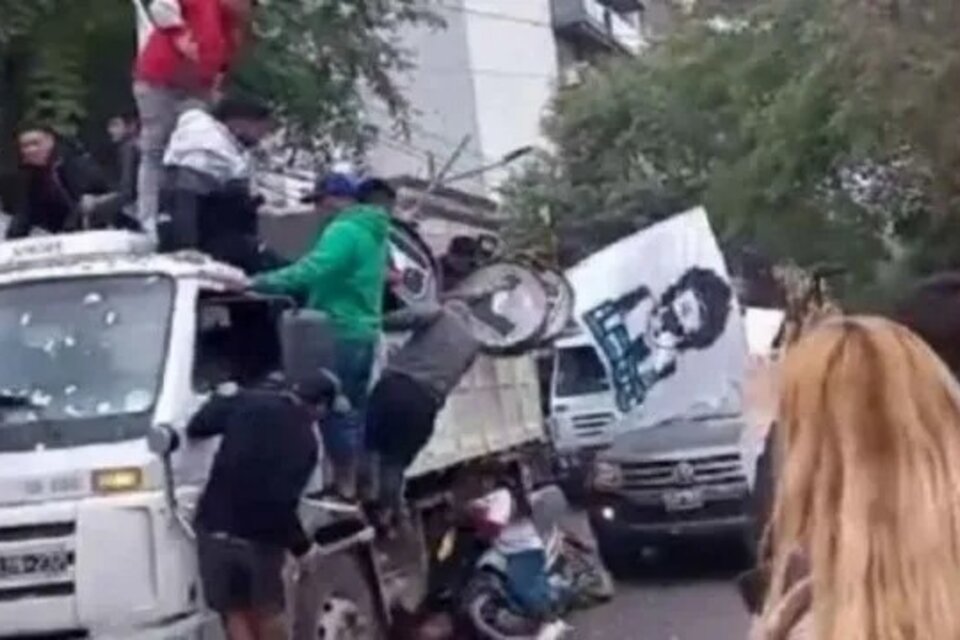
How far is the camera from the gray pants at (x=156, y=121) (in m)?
12.4

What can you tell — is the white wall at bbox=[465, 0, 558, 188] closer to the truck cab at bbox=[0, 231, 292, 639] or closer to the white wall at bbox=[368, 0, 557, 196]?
the white wall at bbox=[368, 0, 557, 196]

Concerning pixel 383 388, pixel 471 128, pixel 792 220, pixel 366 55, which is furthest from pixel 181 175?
pixel 471 128

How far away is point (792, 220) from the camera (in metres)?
26.9

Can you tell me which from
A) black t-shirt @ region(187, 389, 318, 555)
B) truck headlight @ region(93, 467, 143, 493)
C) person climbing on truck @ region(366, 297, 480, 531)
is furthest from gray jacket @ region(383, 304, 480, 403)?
truck headlight @ region(93, 467, 143, 493)

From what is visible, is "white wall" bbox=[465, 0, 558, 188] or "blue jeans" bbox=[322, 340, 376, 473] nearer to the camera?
"blue jeans" bbox=[322, 340, 376, 473]

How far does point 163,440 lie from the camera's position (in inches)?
421

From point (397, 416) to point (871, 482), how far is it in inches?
365

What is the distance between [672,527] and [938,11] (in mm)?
4802

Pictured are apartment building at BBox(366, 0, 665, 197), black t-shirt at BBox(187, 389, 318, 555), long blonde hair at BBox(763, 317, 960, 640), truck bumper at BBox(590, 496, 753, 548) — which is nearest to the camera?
long blonde hair at BBox(763, 317, 960, 640)

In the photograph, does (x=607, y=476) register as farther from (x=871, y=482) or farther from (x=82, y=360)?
(x=871, y=482)

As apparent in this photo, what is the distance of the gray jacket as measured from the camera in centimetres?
1301

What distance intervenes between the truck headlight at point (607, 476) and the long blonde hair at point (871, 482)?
17779 millimetres

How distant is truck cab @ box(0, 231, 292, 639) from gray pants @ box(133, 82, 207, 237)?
818mm

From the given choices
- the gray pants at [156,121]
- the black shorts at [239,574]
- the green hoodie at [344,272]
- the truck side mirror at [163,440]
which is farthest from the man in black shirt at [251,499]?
the gray pants at [156,121]
